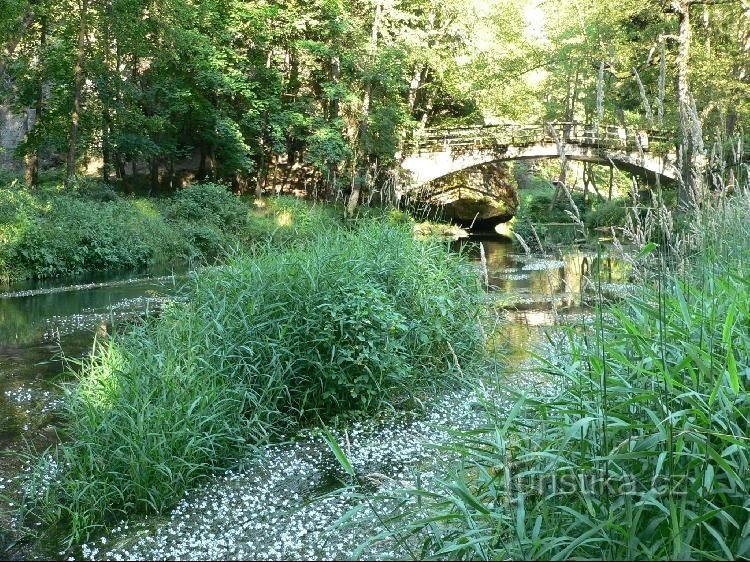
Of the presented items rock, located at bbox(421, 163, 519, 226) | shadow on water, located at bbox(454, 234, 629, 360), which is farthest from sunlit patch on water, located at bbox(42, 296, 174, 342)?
rock, located at bbox(421, 163, 519, 226)

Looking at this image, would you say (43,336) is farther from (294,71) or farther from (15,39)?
(294,71)

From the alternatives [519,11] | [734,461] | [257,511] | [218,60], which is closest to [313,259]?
[257,511]

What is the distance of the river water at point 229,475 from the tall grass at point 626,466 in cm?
44

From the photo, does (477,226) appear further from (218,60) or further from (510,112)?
(218,60)

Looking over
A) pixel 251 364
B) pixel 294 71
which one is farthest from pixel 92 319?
pixel 294 71

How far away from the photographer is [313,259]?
20.6 feet

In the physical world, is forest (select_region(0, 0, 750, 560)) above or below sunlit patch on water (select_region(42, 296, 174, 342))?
above

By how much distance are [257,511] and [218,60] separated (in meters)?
21.9

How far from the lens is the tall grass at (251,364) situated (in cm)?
428

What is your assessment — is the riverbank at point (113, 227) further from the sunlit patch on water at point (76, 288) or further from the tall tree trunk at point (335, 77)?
the tall tree trunk at point (335, 77)

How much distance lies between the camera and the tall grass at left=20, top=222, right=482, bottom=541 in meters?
4.28

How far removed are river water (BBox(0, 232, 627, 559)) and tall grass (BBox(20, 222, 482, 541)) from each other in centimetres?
26

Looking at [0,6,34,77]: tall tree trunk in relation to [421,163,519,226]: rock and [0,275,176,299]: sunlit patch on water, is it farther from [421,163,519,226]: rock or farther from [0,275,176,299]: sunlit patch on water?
[421,163,519,226]: rock

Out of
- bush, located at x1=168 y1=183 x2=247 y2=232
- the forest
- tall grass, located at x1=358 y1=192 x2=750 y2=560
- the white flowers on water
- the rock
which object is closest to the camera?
tall grass, located at x1=358 y1=192 x2=750 y2=560
